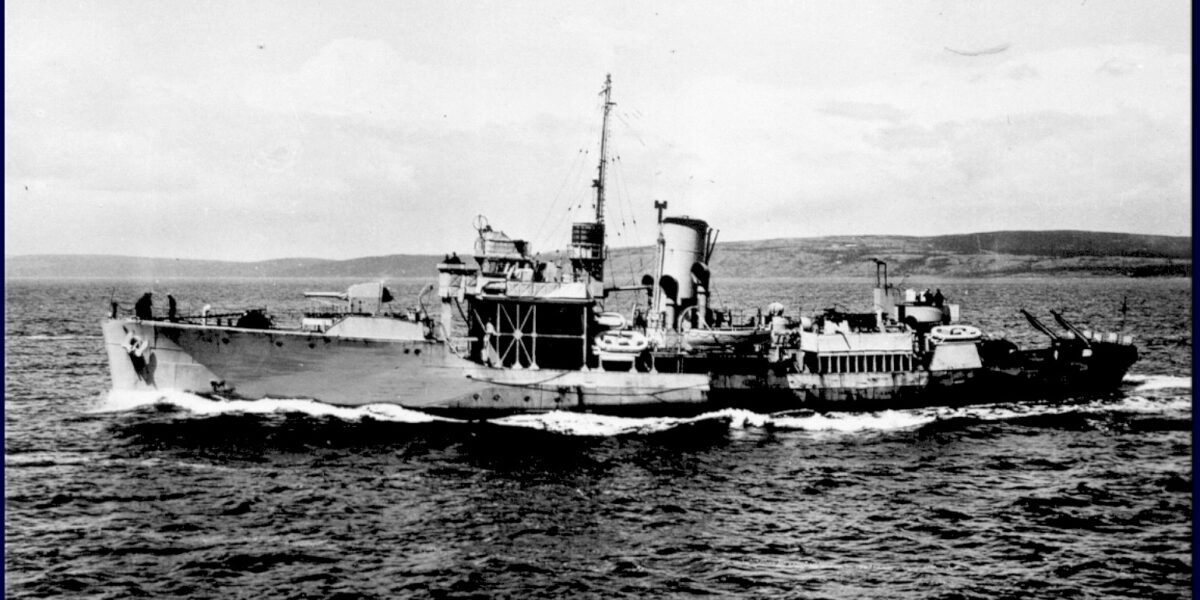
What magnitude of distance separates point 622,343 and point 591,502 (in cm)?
1144

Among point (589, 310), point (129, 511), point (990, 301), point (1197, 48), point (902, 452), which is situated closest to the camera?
point (1197, 48)

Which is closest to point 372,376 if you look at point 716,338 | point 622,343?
point 622,343

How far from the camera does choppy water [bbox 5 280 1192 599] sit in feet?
61.1

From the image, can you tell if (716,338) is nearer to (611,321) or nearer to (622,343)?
(622,343)

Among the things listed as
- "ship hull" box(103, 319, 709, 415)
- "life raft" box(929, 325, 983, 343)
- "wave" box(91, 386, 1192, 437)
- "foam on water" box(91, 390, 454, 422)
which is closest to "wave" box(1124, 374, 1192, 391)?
"wave" box(91, 386, 1192, 437)

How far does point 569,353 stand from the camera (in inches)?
1410

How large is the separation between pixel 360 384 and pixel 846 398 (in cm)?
1999

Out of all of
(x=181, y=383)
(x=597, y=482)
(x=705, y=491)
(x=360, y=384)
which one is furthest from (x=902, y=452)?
(x=181, y=383)

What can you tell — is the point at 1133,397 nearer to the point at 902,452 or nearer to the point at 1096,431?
the point at 1096,431

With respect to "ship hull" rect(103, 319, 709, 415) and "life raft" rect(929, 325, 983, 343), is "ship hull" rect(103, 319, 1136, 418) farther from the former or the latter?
"life raft" rect(929, 325, 983, 343)

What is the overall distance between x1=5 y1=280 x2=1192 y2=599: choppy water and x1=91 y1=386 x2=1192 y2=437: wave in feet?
0.41

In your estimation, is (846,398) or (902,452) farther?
(846,398)

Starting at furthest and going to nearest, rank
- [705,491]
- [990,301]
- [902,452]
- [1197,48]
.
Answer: [990,301]
[902,452]
[705,491]
[1197,48]

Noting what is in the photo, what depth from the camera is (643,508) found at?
2361 cm
